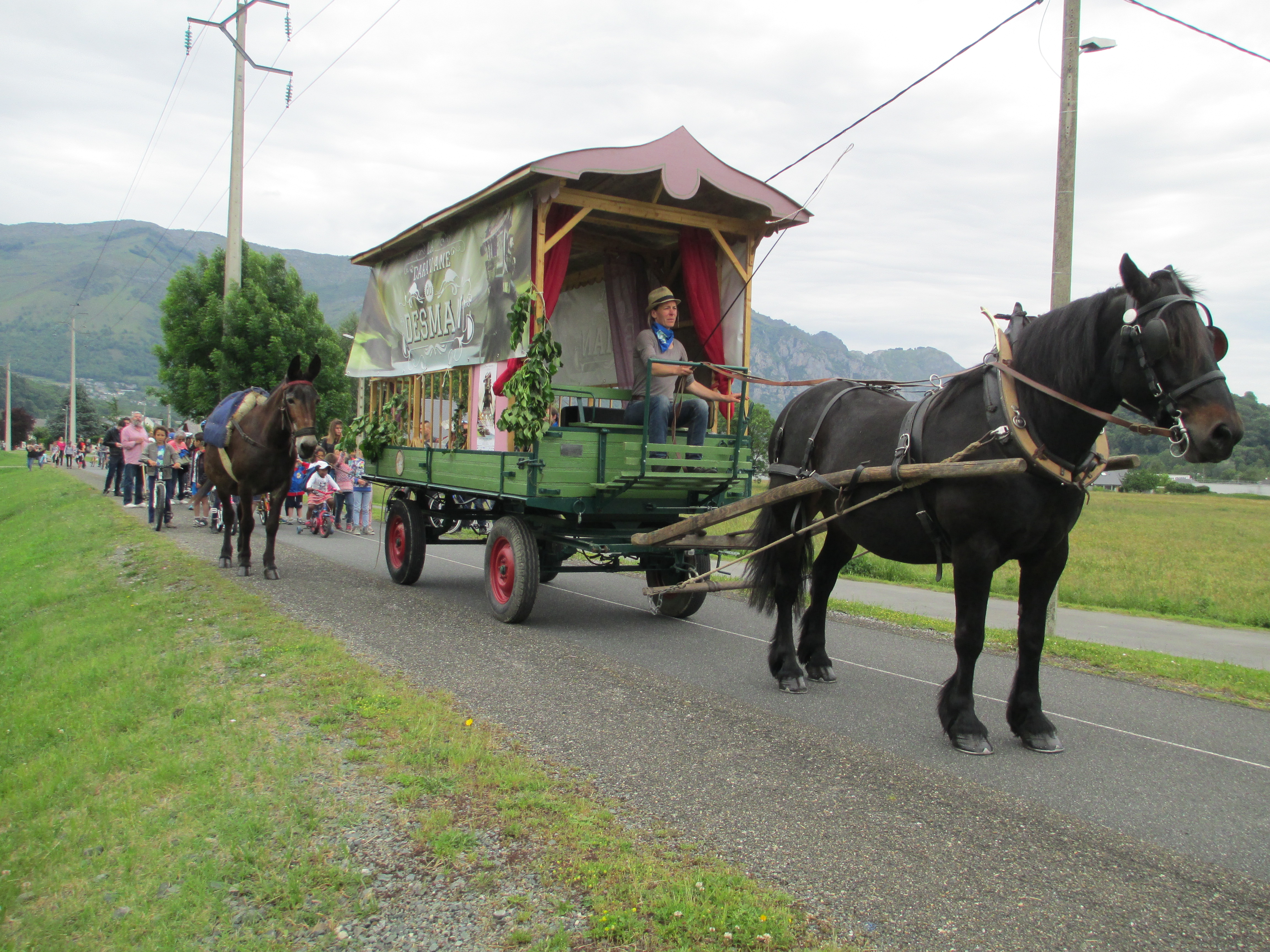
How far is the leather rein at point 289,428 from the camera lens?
8.87m

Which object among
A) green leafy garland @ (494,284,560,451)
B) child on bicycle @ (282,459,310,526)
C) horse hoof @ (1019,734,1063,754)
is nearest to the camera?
horse hoof @ (1019,734,1063,754)

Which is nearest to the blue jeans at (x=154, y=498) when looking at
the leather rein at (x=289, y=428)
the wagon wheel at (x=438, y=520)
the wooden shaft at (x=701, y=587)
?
the leather rein at (x=289, y=428)

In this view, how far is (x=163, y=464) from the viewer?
14695 millimetres

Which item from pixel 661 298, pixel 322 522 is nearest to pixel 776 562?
pixel 661 298

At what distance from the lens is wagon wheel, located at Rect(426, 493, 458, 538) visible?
31.2ft

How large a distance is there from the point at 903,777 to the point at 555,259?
5.07 metres

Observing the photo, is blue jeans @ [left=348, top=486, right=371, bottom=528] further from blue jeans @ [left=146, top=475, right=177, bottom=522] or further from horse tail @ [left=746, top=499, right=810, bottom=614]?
horse tail @ [left=746, top=499, right=810, bottom=614]

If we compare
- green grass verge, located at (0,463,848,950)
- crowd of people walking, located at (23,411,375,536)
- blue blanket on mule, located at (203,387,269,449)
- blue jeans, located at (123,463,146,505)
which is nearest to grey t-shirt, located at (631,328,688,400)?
green grass verge, located at (0,463,848,950)

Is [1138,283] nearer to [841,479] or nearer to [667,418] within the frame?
[841,479]

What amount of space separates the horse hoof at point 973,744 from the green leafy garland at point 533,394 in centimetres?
360

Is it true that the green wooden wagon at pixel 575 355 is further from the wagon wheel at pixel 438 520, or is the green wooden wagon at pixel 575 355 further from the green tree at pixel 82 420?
the green tree at pixel 82 420

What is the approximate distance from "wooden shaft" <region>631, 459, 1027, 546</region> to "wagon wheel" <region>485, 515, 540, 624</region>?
94cm

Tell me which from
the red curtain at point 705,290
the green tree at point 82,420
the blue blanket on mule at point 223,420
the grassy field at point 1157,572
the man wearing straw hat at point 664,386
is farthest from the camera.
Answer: the green tree at point 82,420

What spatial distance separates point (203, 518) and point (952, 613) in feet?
41.1
